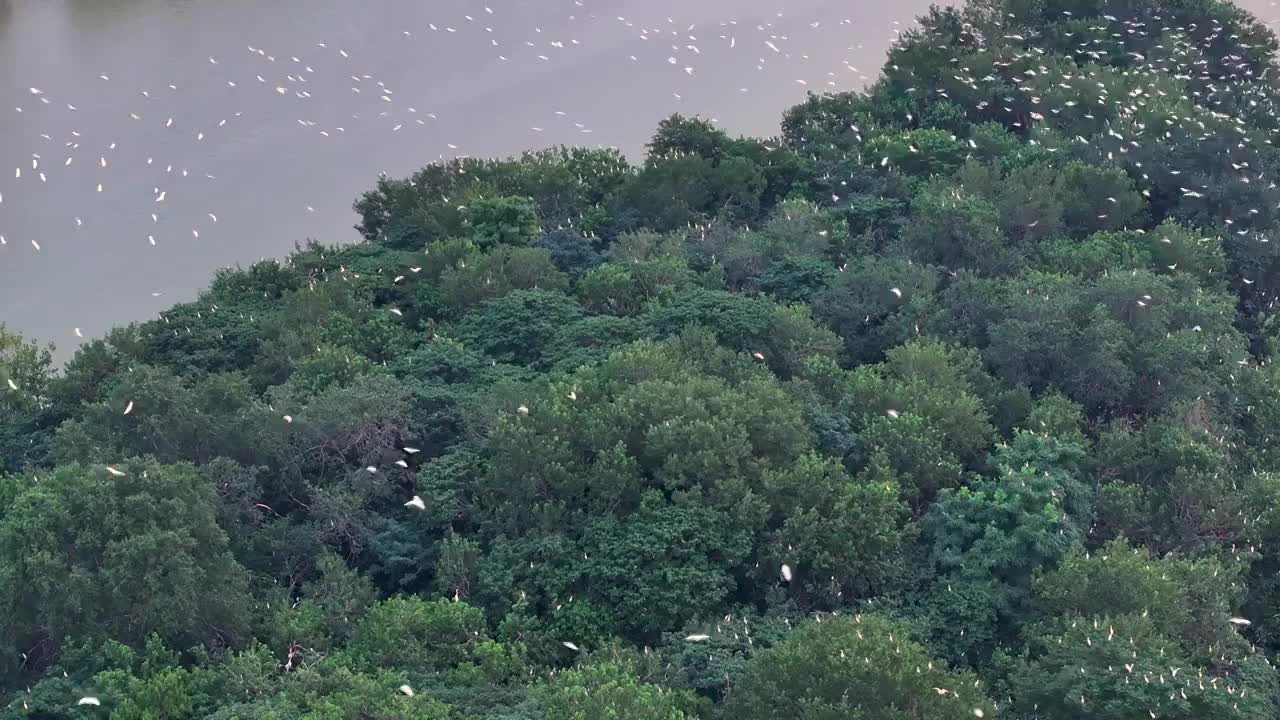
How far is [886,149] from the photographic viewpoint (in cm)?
1919

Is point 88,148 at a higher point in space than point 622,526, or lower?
higher

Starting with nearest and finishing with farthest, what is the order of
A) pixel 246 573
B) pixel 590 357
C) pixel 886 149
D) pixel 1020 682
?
pixel 1020 682
pixel 246 573
pixel 590 357
pixel 886 149

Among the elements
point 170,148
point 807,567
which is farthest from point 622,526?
point 170,148

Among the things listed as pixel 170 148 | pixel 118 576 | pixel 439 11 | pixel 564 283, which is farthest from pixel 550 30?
pixel 118 576

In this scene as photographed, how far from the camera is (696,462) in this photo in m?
11.4

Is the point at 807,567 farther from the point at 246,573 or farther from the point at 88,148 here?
the point at 88,148

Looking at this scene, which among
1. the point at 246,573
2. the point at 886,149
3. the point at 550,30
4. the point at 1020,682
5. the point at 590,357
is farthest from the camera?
the point at 550,30

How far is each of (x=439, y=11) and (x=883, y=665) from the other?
21352mm

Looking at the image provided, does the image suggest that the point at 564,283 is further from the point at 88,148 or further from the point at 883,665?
the point at 88,148

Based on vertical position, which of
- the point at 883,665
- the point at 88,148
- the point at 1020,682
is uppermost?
the point at 88,148

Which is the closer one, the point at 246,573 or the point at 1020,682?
the point at 1020,682

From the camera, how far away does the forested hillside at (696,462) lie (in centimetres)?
970

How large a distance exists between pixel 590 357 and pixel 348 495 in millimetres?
2981

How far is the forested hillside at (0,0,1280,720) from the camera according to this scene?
970 cm
